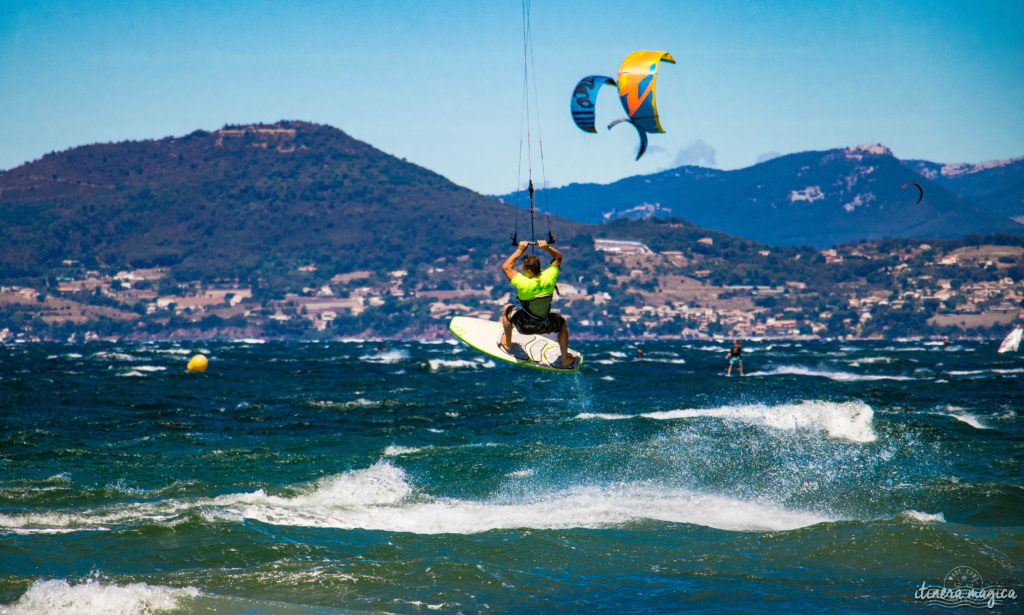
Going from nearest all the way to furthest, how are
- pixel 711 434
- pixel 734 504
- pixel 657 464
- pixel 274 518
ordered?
pixel 274 518
pixel 734 504
pixel 657 464
pixel 711 434

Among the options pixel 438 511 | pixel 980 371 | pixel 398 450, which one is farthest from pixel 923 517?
pixel 980 371

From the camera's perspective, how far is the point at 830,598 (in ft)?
33.0

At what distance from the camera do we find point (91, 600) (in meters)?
9.49

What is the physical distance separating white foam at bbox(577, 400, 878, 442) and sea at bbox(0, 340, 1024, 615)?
8 centimetres

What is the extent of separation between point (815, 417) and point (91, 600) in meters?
17.1

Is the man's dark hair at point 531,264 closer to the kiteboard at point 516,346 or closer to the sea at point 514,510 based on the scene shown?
the kiteboard at point 516,346

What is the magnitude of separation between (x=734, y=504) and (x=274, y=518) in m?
7.03

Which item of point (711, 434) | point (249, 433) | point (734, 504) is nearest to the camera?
point (734, 504)

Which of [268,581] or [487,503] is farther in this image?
[487,503]

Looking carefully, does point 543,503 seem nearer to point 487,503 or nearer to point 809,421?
point 487,503

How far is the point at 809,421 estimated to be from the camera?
22203 millimetres

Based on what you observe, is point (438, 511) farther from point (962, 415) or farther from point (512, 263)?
point (962, 415)

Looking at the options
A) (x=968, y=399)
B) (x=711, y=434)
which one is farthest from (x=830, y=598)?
(x=968, y=399)

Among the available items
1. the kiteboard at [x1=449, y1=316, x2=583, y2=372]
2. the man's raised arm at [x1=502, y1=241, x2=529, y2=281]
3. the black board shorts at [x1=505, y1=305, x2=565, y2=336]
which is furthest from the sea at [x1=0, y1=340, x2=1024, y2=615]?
the man's raised arm at [x1=502, y1=241, x2=529, y2=281]
